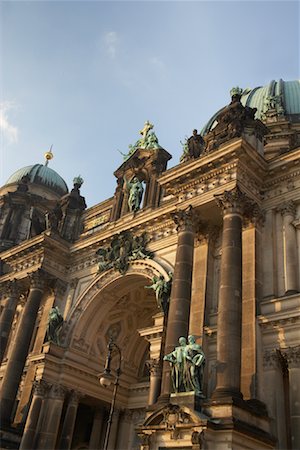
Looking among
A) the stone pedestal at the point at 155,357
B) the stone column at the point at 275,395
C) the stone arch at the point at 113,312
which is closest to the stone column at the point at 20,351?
the stone arch at the point at 113,312

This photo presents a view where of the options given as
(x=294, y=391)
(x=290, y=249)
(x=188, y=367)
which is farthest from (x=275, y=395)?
(x=290, y=249)

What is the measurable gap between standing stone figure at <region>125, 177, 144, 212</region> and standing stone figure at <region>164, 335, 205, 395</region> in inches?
513

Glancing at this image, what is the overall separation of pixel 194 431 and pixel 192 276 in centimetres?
771

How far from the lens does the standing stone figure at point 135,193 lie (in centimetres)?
2929

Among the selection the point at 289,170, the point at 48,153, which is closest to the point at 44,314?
the point at 289,170

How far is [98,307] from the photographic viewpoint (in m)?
28.5

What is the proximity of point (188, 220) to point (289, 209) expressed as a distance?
418cm

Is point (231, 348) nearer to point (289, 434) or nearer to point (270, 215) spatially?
point (289, 434)

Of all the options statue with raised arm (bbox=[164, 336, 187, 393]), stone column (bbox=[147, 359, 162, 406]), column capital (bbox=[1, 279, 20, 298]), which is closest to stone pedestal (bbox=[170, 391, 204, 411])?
statue with raised arm (bbox=[164, 336, 187, 393])

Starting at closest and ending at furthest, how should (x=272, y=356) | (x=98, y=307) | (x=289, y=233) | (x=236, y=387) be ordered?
(x=236, y=387)
(x=272, y=356)
(x=289, y=233)
(x=98, y=307)

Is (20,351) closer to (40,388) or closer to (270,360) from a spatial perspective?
(40,388)

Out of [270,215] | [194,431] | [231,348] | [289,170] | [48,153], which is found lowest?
[194,431]

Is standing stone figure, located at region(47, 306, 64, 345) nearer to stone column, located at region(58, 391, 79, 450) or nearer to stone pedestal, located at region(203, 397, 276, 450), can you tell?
stone column, located at region(58, 391, 79, 450)

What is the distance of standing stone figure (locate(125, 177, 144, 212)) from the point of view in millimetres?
29286
